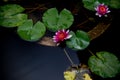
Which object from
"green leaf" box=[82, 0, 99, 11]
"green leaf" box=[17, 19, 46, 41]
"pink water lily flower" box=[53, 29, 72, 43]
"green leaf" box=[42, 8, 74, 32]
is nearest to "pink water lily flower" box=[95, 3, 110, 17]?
"green leaf" box=[82, 0, 99, 11]

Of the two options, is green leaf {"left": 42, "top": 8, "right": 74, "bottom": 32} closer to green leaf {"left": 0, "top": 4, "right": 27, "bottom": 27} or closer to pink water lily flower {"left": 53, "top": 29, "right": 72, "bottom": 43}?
pink water lily flower {"left": 53, "top": 29, "right": 72, "bottom": 43}

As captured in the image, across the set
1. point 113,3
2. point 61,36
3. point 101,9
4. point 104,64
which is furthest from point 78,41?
point 113,3

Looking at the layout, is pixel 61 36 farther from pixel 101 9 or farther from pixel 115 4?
pixel 115 4

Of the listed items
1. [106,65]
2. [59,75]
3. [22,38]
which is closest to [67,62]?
[59,75]

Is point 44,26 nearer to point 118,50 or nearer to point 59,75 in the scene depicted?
point 59,75

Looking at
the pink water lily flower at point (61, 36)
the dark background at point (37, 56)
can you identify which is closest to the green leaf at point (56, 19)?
the pink water lily flower at point (61, 36)

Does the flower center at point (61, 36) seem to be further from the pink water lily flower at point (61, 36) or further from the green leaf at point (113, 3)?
the green leaf at point (113, 3)
